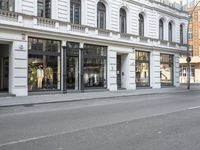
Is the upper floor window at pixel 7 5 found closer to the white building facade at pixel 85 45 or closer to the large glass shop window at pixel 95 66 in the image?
the white building facade at pixel 85 45

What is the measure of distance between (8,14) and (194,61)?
160 feet

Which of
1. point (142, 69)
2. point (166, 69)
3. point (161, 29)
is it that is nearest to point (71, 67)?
point (142, 69)

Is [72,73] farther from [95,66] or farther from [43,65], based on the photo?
[43,65]

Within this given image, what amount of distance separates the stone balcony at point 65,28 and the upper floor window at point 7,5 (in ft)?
2.01

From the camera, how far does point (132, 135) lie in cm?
842

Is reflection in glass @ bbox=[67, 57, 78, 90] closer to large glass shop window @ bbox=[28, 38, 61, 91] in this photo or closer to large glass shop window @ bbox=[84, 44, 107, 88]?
large glass shop window @ bbox=[84, 44, 107, 88]

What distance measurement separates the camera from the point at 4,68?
81.4 ft

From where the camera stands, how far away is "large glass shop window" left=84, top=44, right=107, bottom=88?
27386mm

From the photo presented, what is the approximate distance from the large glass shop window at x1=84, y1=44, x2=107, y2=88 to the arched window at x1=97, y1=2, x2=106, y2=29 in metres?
1.98

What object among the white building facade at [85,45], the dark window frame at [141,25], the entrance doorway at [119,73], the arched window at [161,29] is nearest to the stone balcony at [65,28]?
the white building facade at [85,45]

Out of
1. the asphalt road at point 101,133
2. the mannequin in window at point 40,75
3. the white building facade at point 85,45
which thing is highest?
the white building facade at point 85,45

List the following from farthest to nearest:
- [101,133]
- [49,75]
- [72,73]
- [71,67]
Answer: [72,73] → [71,67] → [49,75] → [101,133]

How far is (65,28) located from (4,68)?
5.59 meters

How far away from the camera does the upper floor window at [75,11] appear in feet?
85.5
